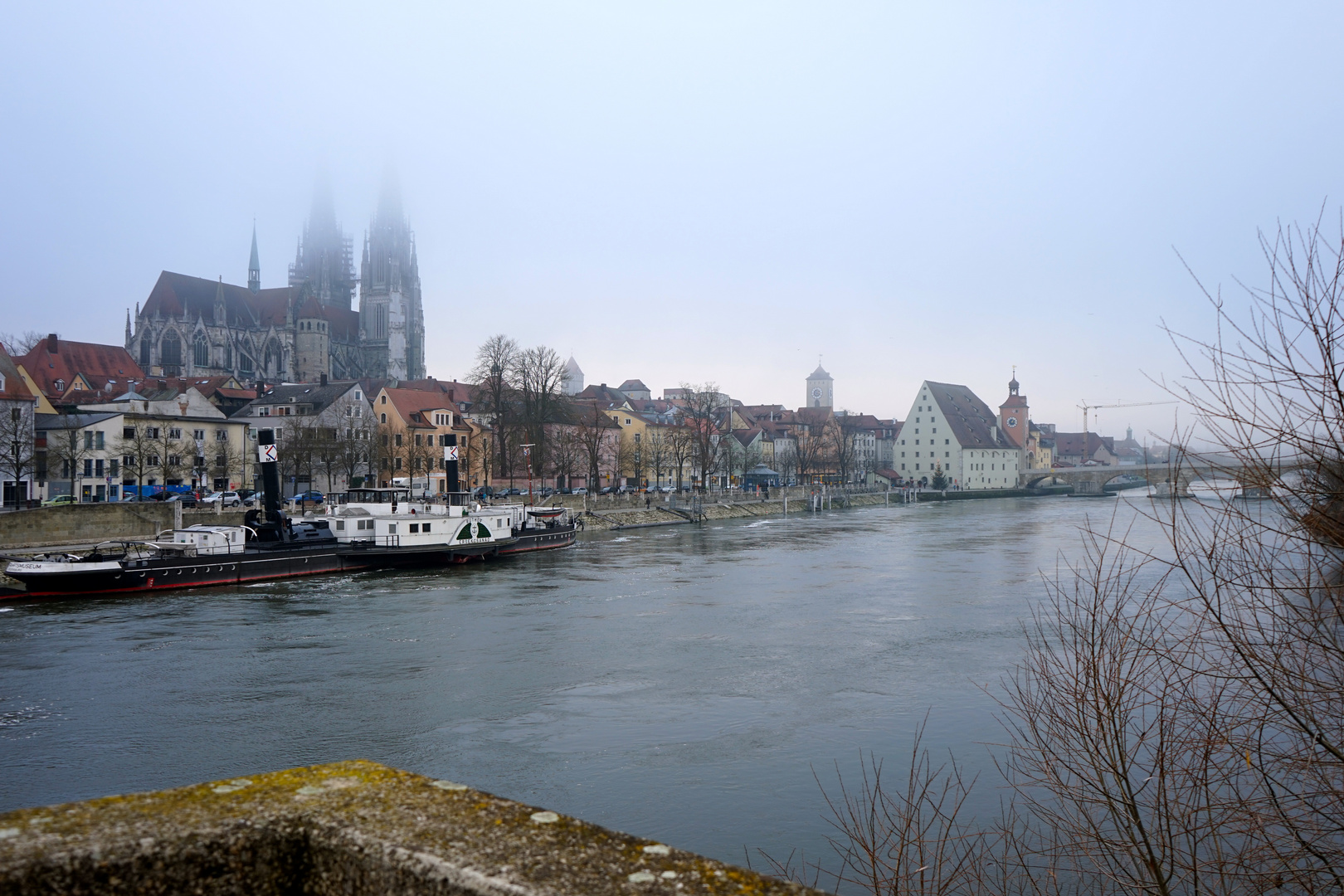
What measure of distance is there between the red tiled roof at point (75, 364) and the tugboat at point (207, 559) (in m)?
42.4

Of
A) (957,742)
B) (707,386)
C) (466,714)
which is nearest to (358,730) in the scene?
(466,714)

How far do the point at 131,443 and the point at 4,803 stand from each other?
4405 centimetres

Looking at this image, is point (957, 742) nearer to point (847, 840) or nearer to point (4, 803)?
point (847, 840)

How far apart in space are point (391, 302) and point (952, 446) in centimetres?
7884

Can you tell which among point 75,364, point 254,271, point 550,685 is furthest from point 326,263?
point 550,685

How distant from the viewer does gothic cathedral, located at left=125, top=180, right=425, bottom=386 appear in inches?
4016

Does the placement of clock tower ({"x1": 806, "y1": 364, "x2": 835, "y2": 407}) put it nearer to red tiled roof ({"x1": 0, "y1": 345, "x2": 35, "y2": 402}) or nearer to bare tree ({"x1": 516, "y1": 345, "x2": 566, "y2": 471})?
bare tree ({"x1": 516, "y1": 345, "x2": 566, "y2": 471})

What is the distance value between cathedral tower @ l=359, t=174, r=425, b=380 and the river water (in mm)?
Result: 106033

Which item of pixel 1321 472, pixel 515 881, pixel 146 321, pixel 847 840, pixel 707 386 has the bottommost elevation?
pixel 847 840

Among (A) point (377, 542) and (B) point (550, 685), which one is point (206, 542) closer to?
(A) point (377, 542)

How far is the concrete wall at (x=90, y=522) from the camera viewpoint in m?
34.9

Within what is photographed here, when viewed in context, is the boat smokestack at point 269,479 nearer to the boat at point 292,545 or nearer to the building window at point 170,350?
the boat at point 292,545

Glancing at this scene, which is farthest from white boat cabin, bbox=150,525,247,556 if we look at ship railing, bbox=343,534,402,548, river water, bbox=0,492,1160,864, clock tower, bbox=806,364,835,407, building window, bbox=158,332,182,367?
clock tower, bbox=806,364,835,407

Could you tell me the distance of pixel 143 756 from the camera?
45.0 ft
